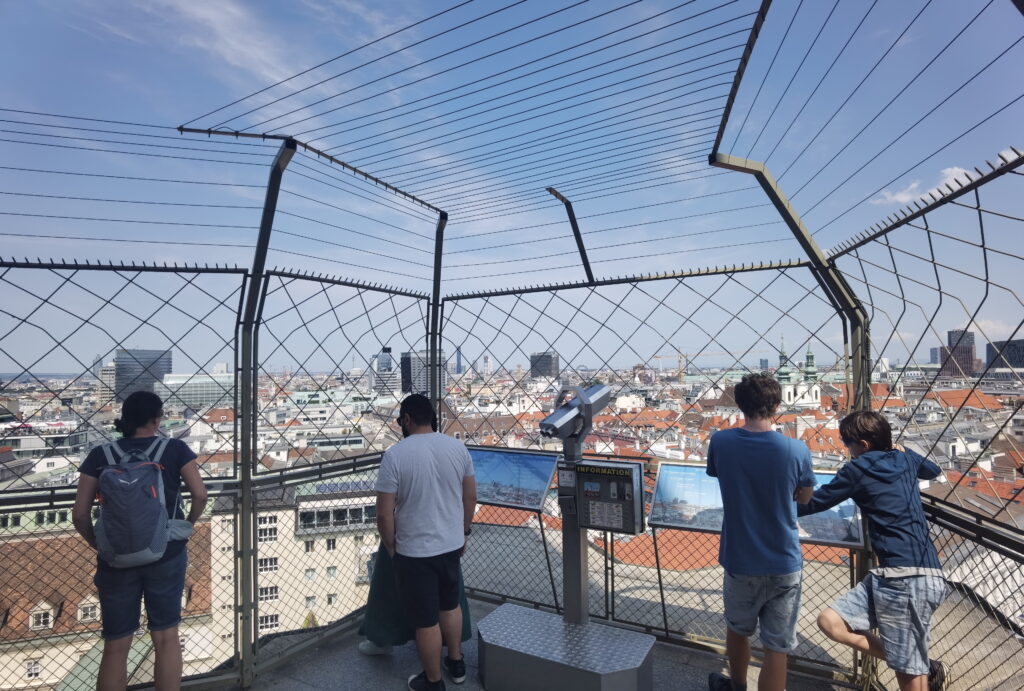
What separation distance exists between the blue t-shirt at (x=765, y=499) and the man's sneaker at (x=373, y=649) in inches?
84.3

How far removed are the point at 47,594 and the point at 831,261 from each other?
17.7 feet

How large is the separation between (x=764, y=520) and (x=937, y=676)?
1.07m

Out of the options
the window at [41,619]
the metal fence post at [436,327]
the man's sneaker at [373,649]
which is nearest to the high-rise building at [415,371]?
the metal fence post at [436,327]

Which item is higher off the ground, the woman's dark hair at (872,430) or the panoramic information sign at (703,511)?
the woman's dark hair at (872,430)

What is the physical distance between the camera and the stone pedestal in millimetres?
2512

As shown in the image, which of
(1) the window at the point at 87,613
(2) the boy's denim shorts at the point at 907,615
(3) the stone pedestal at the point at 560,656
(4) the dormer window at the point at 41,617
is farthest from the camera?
(4) the dormer window at the point at 41,617

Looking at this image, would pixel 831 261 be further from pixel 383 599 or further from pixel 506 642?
pixel 383 599

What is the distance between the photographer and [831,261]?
3055 millimetres

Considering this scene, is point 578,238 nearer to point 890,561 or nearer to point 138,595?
point 890,561

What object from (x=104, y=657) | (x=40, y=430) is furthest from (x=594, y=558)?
(x=40, y=430)

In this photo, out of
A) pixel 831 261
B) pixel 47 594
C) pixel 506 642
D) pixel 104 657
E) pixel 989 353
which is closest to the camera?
pixel 989 353

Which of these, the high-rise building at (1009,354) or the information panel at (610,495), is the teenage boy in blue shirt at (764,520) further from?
the high-rise building at (1009,354)

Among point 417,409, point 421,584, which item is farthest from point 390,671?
point 417,409

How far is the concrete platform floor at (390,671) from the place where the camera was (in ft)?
9.57
